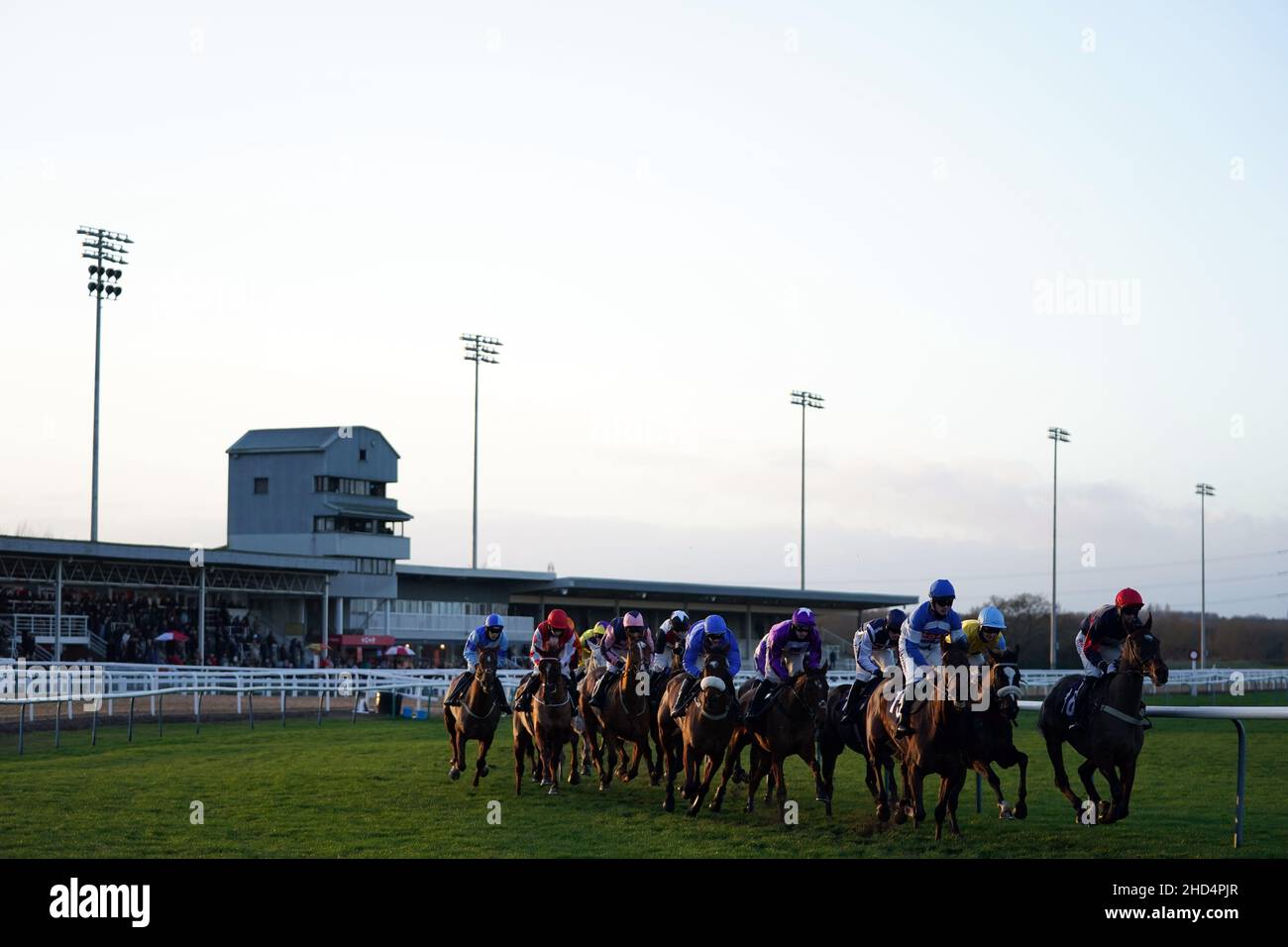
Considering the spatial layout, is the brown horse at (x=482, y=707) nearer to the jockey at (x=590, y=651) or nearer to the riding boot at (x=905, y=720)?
the jockey at (x=590, y=651)

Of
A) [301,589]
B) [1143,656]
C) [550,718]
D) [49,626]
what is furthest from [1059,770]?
[301,589]

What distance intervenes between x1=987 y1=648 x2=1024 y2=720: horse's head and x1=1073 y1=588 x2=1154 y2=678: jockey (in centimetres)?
62

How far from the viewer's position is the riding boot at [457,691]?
628 inches

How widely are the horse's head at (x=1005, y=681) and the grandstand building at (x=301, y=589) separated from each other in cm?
2831

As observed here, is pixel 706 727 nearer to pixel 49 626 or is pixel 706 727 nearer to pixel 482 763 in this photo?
pixel 482 763

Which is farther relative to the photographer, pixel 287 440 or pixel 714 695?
pixel 287 440

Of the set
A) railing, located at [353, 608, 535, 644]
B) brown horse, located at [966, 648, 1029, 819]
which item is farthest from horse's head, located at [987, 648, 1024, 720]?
railing, located at [353, 608, 535, 644]

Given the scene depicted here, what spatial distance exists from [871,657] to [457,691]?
16.2 ft

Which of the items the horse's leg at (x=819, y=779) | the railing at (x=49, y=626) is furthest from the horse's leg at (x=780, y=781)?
the railing at (x=49, y=626)

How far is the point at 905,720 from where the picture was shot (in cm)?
1143
